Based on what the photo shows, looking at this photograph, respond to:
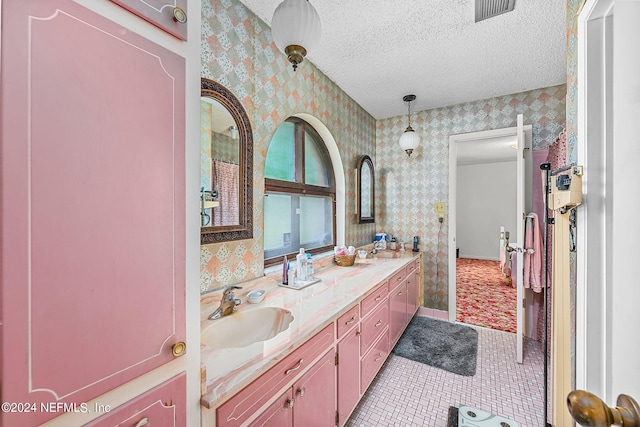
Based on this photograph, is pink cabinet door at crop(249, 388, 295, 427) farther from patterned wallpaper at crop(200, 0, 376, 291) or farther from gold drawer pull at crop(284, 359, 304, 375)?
patterned wallpaper at crop(200, 0, 376, 291)

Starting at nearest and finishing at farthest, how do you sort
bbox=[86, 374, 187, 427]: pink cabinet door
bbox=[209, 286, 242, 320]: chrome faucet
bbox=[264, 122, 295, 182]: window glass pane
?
bbox=[86, 374, 187, 427]: pink cabinet door, bbox=[209, 286, 242, 320]: chrome faucet, bbox=[264, 122, 295, 182]: window glass pane

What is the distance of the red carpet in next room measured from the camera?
3131 mm

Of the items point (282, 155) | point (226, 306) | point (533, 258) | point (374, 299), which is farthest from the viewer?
point (533, 258)

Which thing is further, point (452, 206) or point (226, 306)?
point (452, 206)

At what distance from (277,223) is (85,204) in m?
1.58

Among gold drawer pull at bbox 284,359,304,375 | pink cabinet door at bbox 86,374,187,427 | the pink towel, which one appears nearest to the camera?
pink cabinet door at bbox 86,374,187,427

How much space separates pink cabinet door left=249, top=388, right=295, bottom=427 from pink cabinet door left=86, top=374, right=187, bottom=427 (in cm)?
32

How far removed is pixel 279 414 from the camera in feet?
3.32

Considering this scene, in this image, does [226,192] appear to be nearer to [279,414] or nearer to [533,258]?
[279,414]

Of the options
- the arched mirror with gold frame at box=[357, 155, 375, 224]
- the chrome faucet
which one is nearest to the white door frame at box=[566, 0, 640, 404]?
the chrome faucet

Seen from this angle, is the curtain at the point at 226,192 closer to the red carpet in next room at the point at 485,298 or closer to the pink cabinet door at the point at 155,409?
the pink cabinet door at the point at 155,409

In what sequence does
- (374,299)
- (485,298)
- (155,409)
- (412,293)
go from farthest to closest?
(485,298) < (412,293) < (374,299) < (155,409)

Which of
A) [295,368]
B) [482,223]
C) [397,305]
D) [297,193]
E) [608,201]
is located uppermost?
[297,193]

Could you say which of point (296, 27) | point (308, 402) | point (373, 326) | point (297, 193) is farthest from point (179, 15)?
point (373, 326)
